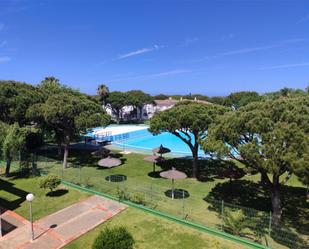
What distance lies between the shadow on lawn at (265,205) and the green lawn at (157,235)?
1.98 m

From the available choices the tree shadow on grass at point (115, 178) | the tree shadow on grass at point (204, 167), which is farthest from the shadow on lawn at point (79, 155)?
the tree shadow on grass at point (204, 167)

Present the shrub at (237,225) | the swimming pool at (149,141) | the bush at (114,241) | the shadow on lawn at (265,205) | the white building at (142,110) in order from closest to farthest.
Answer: the bush at (114,241), the shrub at (237,225), the shadow on lawn at (265,205), the swimming pool at (149,141), the white building at (142,110)

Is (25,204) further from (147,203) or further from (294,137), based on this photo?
(294,137)

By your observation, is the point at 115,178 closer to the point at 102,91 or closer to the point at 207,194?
the point at 207,194

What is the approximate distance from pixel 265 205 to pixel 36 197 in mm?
12757

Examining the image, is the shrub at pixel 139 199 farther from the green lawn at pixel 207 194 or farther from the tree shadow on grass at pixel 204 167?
the tree shadow on grass at pixel 204 167

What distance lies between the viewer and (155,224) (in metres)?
10.9

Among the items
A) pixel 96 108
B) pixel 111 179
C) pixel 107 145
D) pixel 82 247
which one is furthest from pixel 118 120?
pixel 82 247

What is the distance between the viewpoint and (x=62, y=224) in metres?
11.0

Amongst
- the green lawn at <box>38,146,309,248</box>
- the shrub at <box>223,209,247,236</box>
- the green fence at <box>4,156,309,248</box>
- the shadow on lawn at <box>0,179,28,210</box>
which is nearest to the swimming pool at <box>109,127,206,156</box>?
the green lawn at <box>38,146,309,248</box>

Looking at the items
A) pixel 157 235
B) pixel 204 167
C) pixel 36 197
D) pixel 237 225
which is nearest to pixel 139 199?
pixel 157 235

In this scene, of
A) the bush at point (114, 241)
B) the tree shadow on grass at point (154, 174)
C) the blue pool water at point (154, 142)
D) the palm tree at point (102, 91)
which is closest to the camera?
the bush at point (114, 241)

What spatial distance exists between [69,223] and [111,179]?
6861 millimetres

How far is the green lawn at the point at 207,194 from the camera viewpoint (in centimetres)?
1098
